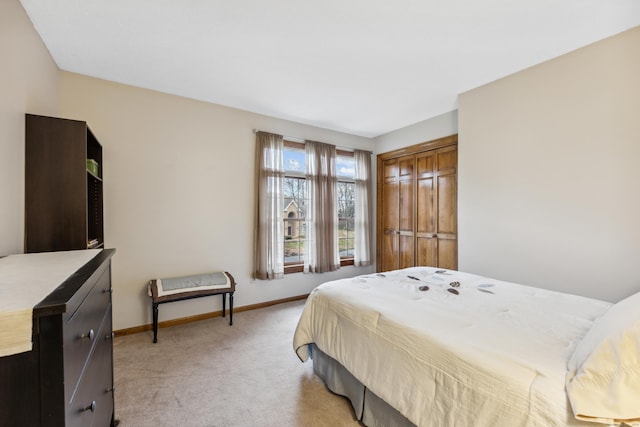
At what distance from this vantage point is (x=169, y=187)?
10.4ft

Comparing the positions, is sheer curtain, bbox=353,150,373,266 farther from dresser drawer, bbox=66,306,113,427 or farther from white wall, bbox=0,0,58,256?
white wall, bbox=0,0,58,256

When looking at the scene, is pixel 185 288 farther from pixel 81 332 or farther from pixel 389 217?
pixel 389 217

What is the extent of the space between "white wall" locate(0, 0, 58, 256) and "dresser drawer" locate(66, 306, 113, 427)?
881 mm

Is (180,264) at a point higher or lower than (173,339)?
higher

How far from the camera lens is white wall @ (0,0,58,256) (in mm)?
1605

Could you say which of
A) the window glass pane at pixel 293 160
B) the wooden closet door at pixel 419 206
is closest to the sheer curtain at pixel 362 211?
the wooden closet door at pixel 419 206

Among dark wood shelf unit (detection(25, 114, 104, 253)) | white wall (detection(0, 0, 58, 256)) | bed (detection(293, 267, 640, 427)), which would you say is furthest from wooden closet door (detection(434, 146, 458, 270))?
white wall (detection(0, 0, 58, 256))

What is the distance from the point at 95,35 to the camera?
212 centimetres

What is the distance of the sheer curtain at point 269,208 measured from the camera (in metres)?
3.67

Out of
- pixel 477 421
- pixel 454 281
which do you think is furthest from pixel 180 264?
pixel 477 421

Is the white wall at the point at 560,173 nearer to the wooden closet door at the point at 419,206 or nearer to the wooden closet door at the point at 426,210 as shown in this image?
the wooden closet door at the point at 419,206

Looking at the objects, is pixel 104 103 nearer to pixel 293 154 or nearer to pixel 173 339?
pixel 293 154

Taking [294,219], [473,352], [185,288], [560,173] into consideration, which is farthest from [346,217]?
[473,352]

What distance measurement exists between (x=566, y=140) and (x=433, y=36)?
149cm
